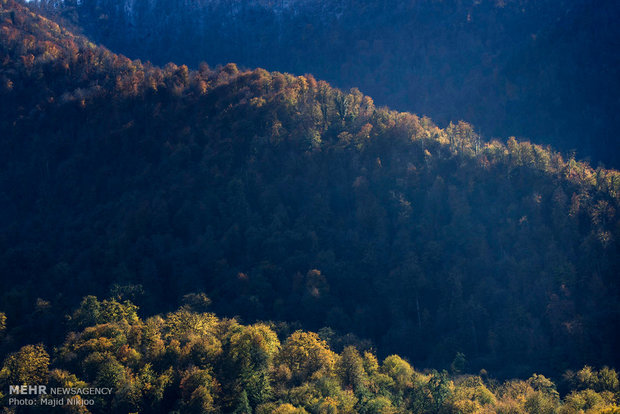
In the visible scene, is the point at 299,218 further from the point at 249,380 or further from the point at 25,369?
the point at 25,369

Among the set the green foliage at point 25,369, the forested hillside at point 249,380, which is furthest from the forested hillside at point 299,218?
the green foliage at point 25,369

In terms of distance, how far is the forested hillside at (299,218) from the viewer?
3701 inches

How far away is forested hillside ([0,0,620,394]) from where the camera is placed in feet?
308

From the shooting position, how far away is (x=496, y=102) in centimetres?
19550

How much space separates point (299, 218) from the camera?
115562 mm

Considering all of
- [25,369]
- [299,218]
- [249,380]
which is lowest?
[249,380]

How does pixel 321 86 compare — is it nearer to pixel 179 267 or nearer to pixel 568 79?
pixel 179 267

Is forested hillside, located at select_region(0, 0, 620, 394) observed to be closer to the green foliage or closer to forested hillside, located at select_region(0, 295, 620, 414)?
forested hillside, located at select_region(0, 295, 620, 414)

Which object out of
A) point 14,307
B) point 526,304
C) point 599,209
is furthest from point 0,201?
point 599,209

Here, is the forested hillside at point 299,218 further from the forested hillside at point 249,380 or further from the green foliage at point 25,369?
the green foliage at point 25,369

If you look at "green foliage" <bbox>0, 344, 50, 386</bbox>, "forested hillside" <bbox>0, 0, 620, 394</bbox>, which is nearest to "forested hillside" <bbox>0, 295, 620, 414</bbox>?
"green foliage" <bbox>0, 344, 50, 386</bbox>

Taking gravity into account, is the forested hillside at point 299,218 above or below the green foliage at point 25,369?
above

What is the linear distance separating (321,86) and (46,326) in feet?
298

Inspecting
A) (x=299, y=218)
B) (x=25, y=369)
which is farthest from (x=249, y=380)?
(x=299, y=218)
